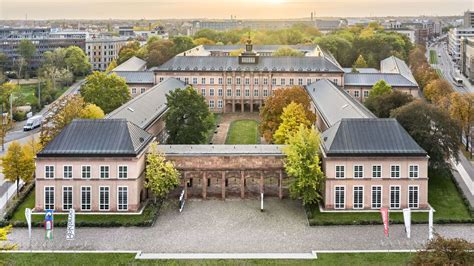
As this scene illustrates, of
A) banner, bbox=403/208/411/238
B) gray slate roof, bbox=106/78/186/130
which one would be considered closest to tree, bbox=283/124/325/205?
banner, bbox=403/208/411/238

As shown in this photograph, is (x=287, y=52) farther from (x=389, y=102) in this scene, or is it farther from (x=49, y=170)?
(x=49, y=170)

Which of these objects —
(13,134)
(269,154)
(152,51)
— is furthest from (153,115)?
(152,51)

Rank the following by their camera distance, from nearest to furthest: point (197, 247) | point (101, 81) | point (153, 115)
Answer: point (197, 247)
point (153, 115)
point (101, 81)

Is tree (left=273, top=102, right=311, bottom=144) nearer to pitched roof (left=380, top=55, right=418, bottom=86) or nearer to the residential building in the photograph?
the residential building

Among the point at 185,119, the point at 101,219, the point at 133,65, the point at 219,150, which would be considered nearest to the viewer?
the point at 101,219

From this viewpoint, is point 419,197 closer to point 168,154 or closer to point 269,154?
point 269,154

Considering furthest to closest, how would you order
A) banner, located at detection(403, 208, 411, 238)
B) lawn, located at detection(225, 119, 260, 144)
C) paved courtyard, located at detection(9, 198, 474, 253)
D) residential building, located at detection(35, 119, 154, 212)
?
1. lawn, located at detection(225, 119, 260, 144)
2. residential building, located at detection(35, 119, 154, 212)
3. banner, located at detection(403, 208, 411, 238)
4. paved courtyard, located at detection(9, 198, 474, 253)

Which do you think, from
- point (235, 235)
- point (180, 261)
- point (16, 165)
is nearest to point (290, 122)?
point (235, 235)
